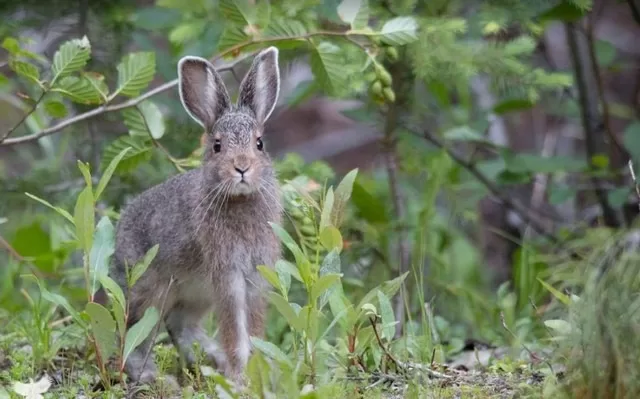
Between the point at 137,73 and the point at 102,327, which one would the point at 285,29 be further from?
the point at 102,327

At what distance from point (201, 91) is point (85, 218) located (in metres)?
1.23

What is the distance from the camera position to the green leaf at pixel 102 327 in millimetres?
4422

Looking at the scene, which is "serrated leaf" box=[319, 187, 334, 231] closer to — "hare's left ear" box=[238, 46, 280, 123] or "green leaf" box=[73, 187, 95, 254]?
"green leaf" box=[73, 187, 95, 254]

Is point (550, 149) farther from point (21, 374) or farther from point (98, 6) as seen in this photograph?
point (21, 374)

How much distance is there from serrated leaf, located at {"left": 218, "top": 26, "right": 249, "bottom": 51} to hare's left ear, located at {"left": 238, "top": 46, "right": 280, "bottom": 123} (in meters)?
0.39

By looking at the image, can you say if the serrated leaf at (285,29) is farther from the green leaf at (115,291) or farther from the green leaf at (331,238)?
the green leaf at (115,291)

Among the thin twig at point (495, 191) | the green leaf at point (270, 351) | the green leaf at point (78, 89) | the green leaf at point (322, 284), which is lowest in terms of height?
the thin twig at point (495, 191)

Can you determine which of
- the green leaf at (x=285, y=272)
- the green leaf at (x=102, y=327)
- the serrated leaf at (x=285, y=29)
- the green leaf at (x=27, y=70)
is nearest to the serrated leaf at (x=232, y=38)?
the serrated leaf at (x=285, y=29)

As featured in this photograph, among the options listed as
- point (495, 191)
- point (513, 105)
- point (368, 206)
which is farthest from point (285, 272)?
point (495, 191)

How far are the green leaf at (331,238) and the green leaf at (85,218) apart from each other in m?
0.89

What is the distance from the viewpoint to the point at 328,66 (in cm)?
592

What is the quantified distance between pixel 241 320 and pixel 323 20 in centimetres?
237

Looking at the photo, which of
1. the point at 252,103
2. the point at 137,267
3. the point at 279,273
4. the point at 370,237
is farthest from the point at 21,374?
the point at 370,237

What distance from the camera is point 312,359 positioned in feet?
14.1
